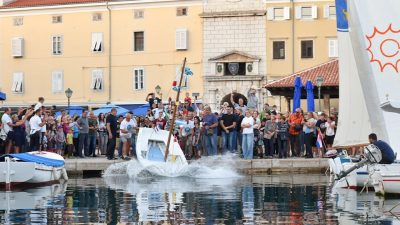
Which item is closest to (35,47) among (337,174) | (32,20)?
(32,20)

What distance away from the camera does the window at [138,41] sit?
252 ft

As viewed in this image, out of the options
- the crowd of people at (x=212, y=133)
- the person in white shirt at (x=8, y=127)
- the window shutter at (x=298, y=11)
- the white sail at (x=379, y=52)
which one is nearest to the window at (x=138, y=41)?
the window shutter at (x=298, y=11)

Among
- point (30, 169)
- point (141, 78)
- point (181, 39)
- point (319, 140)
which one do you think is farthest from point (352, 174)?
point (141, 78)

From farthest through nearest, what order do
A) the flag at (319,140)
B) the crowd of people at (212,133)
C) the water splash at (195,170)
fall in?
the crowd of people at (212,133) < the flag at (319,140) < the water splash at (195,170)

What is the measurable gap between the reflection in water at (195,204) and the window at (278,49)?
43259mm

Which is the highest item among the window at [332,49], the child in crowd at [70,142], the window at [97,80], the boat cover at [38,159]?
the window at [332,49]

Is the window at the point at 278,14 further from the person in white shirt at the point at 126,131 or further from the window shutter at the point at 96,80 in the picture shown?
the person in white shirt at the point at 126,131

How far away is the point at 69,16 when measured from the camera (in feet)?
257

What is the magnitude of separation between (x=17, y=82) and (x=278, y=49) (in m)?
20.2

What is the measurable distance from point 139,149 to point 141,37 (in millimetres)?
44572

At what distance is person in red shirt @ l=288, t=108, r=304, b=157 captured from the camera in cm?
3631

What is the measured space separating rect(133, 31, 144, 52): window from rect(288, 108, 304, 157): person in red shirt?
135 feet

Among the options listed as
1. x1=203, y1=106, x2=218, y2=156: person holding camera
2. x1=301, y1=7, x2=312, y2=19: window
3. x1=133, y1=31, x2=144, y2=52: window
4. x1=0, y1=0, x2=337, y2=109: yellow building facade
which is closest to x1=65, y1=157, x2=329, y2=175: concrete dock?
x1=203, y1=106, x2=218, y2=156: person holding camera

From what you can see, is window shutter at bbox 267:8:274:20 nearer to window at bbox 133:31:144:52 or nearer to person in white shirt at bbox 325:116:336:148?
window at bbox 133:31:144:52
